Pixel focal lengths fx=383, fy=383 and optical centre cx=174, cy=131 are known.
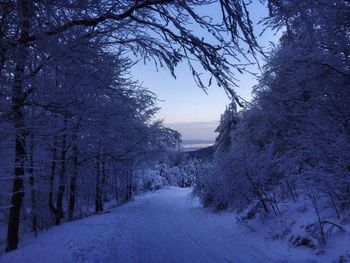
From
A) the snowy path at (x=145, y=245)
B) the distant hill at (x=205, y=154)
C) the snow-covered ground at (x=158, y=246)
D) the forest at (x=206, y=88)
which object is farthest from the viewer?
the distant hill at (x=205, y=154)

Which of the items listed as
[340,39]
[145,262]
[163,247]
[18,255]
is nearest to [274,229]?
[163,247]

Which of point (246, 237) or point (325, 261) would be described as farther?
point (246, 237)

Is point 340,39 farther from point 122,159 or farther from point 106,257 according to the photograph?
point 122,159

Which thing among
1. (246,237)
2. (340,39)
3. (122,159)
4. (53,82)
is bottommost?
(246,237)

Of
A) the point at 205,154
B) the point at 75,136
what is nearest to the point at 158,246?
the point at 75,136

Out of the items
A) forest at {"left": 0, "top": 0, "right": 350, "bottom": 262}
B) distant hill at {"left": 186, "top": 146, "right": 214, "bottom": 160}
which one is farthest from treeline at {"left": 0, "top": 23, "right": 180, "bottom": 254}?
distant hill at {"left": 186, "top": 146, "right": 214, "bottom": 160}

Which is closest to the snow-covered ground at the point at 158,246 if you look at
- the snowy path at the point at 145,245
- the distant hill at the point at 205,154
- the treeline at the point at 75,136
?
the snowy path at the point at 145,245

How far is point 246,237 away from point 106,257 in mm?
4902

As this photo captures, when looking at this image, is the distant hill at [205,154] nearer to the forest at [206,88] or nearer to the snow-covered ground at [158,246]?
the forest at [206,88]

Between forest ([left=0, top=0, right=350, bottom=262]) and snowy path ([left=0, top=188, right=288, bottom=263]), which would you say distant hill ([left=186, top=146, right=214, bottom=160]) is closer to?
forest ([left=0, top=0, right=350, bottom=262])

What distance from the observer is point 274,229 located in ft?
38.9

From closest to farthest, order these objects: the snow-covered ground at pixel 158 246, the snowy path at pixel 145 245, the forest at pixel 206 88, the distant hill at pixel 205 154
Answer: the forest at pixel 206 88 → the snow-covered ground at pixel 158 246 → the snowy path at pixel 145 245 → the distant hill at pixel 205 154

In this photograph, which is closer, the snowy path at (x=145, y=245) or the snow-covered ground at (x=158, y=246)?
the snow-covered ground at (x=158, y=246)

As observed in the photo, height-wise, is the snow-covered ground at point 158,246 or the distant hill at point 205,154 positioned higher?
the distant hill at point 205,154
